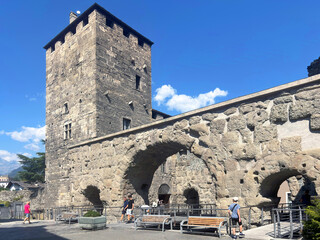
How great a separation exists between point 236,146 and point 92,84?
11996 millimetres

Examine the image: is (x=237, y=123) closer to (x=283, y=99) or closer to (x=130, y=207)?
(x=283, y=99)

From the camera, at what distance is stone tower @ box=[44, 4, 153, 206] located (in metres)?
18.3

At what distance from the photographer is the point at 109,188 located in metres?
12.1

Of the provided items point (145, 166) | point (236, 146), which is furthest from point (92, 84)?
point (236, 146)

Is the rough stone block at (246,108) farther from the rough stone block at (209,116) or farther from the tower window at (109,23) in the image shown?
the tower window at (109,23)

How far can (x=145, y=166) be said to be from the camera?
12.1 metres

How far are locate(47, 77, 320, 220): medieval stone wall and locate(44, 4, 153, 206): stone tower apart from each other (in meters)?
5.91

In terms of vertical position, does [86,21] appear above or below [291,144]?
above

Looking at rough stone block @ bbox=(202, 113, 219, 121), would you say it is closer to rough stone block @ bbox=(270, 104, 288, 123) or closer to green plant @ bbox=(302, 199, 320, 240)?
rough stone block @ bbox=(270, 104, 288, 123)

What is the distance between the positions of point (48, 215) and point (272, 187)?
1550 centimetres

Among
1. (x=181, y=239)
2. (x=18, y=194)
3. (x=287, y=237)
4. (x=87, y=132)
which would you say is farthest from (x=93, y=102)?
(x=18, y=194)

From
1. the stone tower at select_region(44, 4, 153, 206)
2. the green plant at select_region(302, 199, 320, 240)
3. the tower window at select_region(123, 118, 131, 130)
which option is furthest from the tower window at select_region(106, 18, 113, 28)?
the green plant at select_region(302, 199, 320, 240)

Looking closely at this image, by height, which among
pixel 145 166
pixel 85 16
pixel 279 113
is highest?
pixel 85 16

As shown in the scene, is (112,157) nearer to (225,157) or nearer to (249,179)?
(225,157)
